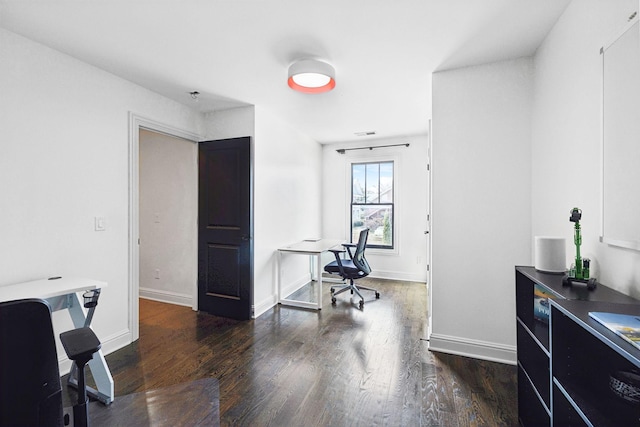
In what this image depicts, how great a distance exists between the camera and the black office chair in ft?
2.89

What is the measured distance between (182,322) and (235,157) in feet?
6.54

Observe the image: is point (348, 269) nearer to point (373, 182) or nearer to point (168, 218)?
point (373, 182)

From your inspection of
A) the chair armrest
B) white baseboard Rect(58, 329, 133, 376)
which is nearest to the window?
white baseboard Rect(58, 329, 133, 376)

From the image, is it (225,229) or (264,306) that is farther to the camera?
(264,306)

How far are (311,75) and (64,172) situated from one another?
2.12 m

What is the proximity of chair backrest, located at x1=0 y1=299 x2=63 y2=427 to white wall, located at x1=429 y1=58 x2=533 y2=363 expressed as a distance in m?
2.54

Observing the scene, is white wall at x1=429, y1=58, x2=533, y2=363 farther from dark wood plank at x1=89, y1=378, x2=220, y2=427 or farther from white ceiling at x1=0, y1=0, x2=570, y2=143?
dark wood plank at x1=89, y1=378, x2=220, y2=427

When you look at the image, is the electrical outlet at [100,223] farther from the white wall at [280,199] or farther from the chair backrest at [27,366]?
the chair backrest at [27,366]

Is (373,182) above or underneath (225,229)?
above

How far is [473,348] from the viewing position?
2496mm

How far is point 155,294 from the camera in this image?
4.04 m

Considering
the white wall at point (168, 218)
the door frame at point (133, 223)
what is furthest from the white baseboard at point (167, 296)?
the door frame at point (133, 223)

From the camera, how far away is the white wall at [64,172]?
79.3 inches

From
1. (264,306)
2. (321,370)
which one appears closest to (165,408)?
(321,370)
